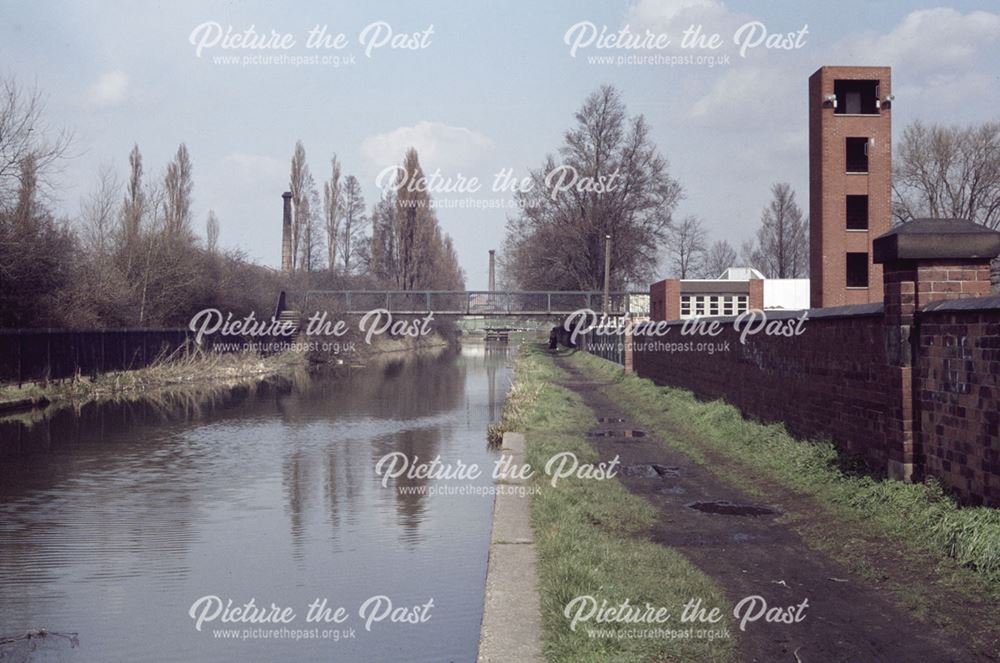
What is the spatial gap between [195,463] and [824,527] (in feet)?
31.1

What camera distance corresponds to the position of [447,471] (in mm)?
13000

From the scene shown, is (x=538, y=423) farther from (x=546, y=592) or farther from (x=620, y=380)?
(x=620, y=380)

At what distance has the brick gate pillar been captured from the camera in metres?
8.32

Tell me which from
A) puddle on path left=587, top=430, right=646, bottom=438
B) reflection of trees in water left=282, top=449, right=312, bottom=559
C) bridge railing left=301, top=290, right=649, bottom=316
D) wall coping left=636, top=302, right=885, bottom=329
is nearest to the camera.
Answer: reflection of trees in water left=282, top=449, right=312, bottom=559

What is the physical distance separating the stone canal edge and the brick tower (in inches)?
1164

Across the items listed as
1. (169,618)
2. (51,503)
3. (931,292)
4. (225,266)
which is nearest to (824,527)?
(931,292)

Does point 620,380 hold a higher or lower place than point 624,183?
lower

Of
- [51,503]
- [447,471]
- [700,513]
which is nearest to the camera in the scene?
[700,513]

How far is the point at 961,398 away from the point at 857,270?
30.9 meters

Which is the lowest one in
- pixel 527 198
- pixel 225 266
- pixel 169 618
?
pixel 169 618

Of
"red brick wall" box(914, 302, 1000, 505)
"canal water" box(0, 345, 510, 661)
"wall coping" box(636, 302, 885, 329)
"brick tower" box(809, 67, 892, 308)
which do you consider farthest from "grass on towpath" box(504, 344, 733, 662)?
"brick tower" box(809, 67, 892, 308)

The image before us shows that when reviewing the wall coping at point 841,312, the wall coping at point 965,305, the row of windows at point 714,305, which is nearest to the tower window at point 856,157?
the row of windows at point 714,305

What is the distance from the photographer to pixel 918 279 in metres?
8.43

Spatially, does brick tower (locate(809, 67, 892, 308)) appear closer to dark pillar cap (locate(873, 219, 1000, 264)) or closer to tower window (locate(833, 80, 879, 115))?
tower window (locate(833, 80, 879, 115))
